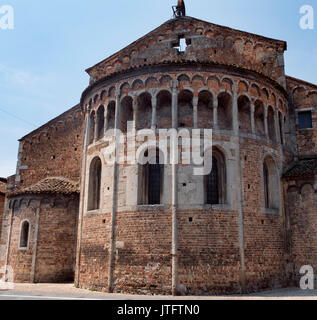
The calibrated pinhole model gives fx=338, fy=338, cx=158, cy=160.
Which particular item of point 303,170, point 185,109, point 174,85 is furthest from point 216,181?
point 303,170

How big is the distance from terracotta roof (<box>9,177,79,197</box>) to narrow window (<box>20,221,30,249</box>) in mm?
1640

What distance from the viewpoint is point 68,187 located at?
17.8 metres

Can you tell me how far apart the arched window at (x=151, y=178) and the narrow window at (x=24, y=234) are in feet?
25.0

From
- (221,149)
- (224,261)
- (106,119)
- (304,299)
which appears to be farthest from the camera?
(106,119)

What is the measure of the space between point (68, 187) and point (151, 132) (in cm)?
694

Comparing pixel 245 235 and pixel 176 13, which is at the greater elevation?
pixel 176 13

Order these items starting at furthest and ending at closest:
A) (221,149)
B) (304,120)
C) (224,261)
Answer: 1. (304,120)
2. (221,149)
3. (224,261)

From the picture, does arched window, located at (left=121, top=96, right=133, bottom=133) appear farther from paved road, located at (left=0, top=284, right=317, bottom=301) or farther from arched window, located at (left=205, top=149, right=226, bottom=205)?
paved road, located at (left=0, top=284, right=317, bottom=301)

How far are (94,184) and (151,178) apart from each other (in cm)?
317

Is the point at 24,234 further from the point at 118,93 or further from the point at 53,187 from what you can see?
the point at 118,93

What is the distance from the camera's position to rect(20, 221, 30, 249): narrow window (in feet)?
55.8

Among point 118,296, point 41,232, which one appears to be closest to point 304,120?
point 118,296

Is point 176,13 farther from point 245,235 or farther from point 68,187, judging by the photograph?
point 245,235

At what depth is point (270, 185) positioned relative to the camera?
14.6 m
